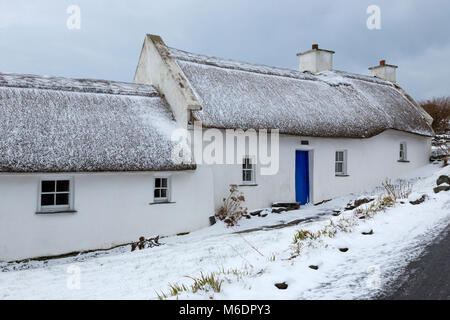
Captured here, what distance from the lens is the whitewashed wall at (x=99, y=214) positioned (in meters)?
8.62

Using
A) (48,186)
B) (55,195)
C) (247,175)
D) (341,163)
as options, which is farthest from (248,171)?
(48,186)

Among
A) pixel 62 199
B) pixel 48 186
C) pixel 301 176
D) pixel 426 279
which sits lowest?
pixel 426 279

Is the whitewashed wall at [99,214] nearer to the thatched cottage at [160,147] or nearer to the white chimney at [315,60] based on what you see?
the thatched cottage at [160,147]

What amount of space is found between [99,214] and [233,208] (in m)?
4.05

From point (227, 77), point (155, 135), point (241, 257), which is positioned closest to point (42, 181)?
point (155, 135)

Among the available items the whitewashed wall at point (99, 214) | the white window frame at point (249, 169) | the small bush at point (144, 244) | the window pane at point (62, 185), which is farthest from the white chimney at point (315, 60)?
the window pane at point (62, 185)

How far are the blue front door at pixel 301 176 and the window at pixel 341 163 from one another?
1.61 metres

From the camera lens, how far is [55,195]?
Answer: 930 centimetres

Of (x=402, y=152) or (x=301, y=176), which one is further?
(x=402, y=152)

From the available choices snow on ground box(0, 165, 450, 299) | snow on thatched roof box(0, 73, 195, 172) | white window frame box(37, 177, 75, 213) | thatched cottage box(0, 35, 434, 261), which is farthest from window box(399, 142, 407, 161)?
white window frame box(37, 177, 75, 213)

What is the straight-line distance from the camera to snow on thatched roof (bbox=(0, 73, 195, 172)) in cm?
889

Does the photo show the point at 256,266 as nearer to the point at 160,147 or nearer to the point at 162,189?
the point at 160,147

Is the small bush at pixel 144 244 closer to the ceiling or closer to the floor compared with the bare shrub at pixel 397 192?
closer to the floor

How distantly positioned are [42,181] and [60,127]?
142cm
